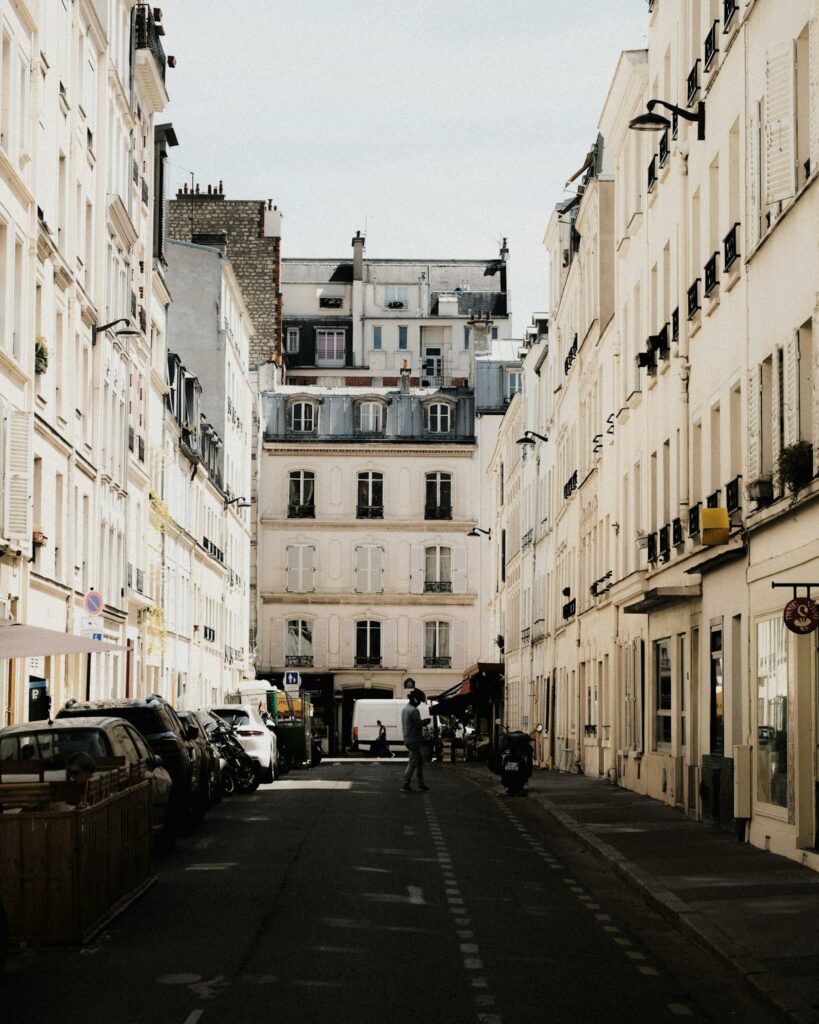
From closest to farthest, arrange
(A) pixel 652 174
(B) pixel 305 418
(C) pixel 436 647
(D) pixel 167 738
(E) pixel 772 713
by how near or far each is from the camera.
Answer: (E) pixel 772 713 < (D) pixel 167 738 < (A) pixel 652 174 < (C) pixel 436 647 < (B) pixel 305 418

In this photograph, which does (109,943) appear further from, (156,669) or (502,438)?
(502,438)

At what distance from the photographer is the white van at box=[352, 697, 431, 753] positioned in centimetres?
7575

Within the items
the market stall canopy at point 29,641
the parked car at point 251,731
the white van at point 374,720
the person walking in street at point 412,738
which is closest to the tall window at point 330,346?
the white van at point 374,720

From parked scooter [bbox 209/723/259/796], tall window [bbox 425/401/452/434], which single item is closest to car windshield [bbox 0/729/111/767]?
parked scooter [bbox 209/723/259/796]

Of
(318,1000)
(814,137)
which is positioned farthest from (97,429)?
(318,1000)

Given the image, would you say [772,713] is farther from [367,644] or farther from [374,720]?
[367,644]

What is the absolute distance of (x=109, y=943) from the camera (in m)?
12.7

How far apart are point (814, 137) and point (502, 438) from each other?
5785 centimetres

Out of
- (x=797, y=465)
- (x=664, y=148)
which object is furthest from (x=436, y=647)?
(x=797, y=465)

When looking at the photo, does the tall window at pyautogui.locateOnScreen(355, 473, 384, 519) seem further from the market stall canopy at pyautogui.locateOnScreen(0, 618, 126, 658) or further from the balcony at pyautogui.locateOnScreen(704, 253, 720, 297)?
the market stall canopy at pyautogui.locateOnScreen(0, 618, 126, 658)

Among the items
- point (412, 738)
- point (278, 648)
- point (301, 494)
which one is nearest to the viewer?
point (412, 738)

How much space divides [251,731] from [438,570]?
1964 inches

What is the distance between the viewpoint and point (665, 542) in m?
30.5

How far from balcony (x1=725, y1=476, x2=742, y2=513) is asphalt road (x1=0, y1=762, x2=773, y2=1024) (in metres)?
5.10
